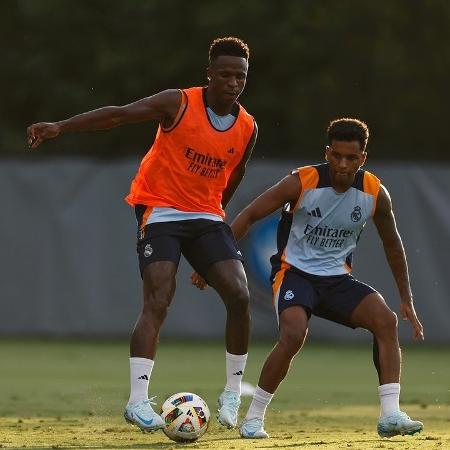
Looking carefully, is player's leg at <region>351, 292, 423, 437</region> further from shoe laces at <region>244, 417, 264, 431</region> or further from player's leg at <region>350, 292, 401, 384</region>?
shoe laces at <region>244, 417, 264, 431</region>

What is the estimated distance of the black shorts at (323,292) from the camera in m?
9.21

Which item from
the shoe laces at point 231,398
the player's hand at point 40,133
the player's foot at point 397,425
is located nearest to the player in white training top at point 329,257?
the player's foot at point 397,425

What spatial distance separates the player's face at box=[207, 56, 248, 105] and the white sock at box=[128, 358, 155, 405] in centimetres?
167

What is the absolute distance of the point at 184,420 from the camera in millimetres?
8781

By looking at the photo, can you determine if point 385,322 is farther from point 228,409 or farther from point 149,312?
point 149,312

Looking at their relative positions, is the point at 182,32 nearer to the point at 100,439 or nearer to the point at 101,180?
the point at 101,180

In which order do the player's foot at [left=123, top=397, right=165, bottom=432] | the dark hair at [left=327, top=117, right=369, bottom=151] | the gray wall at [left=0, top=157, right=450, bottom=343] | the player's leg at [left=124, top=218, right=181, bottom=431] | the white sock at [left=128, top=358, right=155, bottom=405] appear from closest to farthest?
the player's foot at [left=123, top=397, right=165, bottom=432], the player's leg at [left=124, top=218, right=181, bottom=431], the white sock at [left=128, top=358, right=155, bottom=405], the dark hair at [left=327, top=117, right=369, bottom=151], the gray wall at [left=0, top=157, right=450, bottom=343]

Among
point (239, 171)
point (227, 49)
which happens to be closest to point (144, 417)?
point (239, 171)

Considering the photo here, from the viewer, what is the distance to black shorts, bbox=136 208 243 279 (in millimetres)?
9227

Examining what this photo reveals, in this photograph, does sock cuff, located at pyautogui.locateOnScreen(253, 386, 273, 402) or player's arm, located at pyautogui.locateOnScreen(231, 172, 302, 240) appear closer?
sock cuff, located at pyautogui.locateOnScreen(253, 386, 273, 402)

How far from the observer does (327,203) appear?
9.40 m

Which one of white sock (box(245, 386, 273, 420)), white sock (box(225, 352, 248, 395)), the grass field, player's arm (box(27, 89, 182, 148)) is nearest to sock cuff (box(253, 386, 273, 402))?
white sock (box(245, 386, 273, 420))

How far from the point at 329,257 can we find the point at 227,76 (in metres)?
1.25

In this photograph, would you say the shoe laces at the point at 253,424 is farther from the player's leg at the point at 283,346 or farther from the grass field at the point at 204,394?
the grass field at the point at 204,394
